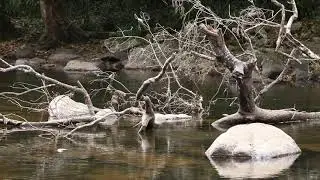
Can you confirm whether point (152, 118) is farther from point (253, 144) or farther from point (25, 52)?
point (25, 52)

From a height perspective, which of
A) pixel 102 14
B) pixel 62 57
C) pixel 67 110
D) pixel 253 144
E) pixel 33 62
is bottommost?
pixel 253 144

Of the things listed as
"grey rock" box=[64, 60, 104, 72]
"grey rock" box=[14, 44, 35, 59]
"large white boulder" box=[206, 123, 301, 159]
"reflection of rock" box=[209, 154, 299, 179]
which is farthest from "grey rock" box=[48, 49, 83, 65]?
"reflection of rock" box=[209, 154, 299, 179]

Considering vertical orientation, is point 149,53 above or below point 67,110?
above

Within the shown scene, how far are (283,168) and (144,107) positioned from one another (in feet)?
16.8

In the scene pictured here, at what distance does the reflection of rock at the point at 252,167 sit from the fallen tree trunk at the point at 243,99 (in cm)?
282

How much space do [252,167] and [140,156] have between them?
200cm

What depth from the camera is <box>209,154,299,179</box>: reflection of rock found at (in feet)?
35.3

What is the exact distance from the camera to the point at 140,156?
12.3 meters

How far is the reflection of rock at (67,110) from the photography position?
637 inches

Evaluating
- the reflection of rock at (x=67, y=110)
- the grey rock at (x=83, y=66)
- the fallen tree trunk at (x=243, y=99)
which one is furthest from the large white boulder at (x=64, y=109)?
the grey rock at (x=83, y=66)

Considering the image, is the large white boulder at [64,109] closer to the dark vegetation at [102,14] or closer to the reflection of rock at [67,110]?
the reflection of rock at [67,110]

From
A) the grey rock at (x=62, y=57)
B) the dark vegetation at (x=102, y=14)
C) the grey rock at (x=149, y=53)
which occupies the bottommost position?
the grey rock at (x=149, y=53)

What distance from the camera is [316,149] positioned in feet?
42.1

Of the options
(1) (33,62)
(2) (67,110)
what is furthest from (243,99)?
(1) (33,62)
